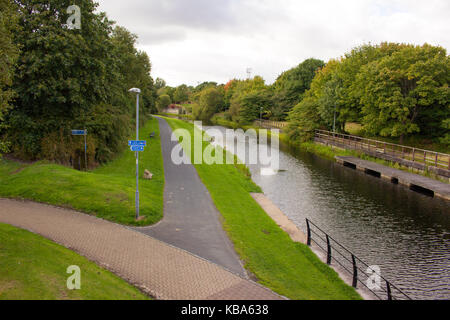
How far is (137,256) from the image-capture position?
11070mm

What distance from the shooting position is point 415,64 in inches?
1387

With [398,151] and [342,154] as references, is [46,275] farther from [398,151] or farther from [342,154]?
A: [342,154]

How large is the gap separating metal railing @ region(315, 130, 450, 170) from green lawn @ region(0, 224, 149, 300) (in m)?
27.9

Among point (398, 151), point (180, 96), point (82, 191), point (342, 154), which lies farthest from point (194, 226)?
point (180, 96)

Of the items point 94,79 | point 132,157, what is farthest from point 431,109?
point 94,79

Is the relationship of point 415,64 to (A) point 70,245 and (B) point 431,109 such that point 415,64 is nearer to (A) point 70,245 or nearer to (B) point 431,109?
(B) point 431,109

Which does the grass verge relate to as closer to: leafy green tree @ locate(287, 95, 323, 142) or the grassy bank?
leafy green tree @ locate(287, 95, 323, 142)

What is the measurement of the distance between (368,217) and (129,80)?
3152 cm

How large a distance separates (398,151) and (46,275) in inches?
1360

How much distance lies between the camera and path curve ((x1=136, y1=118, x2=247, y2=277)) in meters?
11.8
